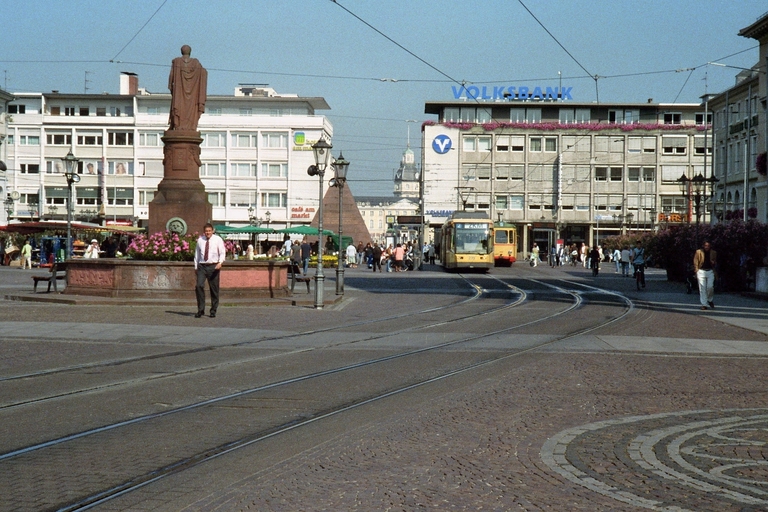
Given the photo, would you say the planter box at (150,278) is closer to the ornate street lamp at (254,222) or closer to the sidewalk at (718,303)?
the sidewalk at (718,303)

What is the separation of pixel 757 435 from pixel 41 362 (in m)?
8.74

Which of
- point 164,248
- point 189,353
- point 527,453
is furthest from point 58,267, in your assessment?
point 527,453

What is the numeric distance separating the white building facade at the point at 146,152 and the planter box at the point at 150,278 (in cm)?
7602

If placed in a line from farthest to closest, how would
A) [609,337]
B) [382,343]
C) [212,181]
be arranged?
[212,181], [609,337], [382,343]

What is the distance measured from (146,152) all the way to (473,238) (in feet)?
184

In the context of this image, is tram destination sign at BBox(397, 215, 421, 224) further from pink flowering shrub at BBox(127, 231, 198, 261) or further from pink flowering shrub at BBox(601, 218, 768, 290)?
pink flowering shrub at BBox(127, 231, 198, 261)

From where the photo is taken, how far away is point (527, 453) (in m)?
7.12

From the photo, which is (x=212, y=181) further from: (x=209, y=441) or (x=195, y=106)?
(x=209, y=441)

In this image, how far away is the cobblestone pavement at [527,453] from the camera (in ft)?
18.7

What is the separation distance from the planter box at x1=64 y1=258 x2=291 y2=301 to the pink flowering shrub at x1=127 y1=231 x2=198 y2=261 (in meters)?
0.23

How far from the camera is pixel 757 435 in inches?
309

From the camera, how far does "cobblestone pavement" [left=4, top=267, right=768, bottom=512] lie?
5.71 metres

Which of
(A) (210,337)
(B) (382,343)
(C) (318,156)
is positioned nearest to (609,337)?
(B) (382,343)

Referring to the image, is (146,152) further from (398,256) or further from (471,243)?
(471,243)
